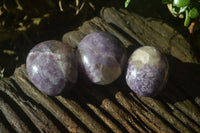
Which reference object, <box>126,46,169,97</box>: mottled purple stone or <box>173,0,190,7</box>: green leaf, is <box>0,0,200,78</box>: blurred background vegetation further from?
<box>126,46,169,97</box>: mottled purple stone

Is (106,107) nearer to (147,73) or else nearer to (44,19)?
(147,73)

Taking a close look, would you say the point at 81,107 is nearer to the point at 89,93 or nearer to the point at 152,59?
the point at 89,93

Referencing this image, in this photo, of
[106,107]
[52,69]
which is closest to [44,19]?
[52,69]

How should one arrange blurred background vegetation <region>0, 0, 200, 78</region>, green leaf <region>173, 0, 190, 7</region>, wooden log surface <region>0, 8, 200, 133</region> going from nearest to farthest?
1. wooden log surface <region>0, 8, 200, 133</region>
2. green leaf <region>173, 0, 190, 7</region>
3. blurred background vegetation <region>0, 0, 200, 78</region>

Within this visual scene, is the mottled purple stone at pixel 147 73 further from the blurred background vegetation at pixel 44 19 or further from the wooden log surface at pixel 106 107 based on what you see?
the blurred background vegetation at pixel 44 19

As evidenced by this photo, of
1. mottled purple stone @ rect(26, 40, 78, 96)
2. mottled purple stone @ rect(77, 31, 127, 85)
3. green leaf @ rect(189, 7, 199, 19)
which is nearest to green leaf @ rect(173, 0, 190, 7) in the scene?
green leaf @ rect(189, 7, 199, 19)
